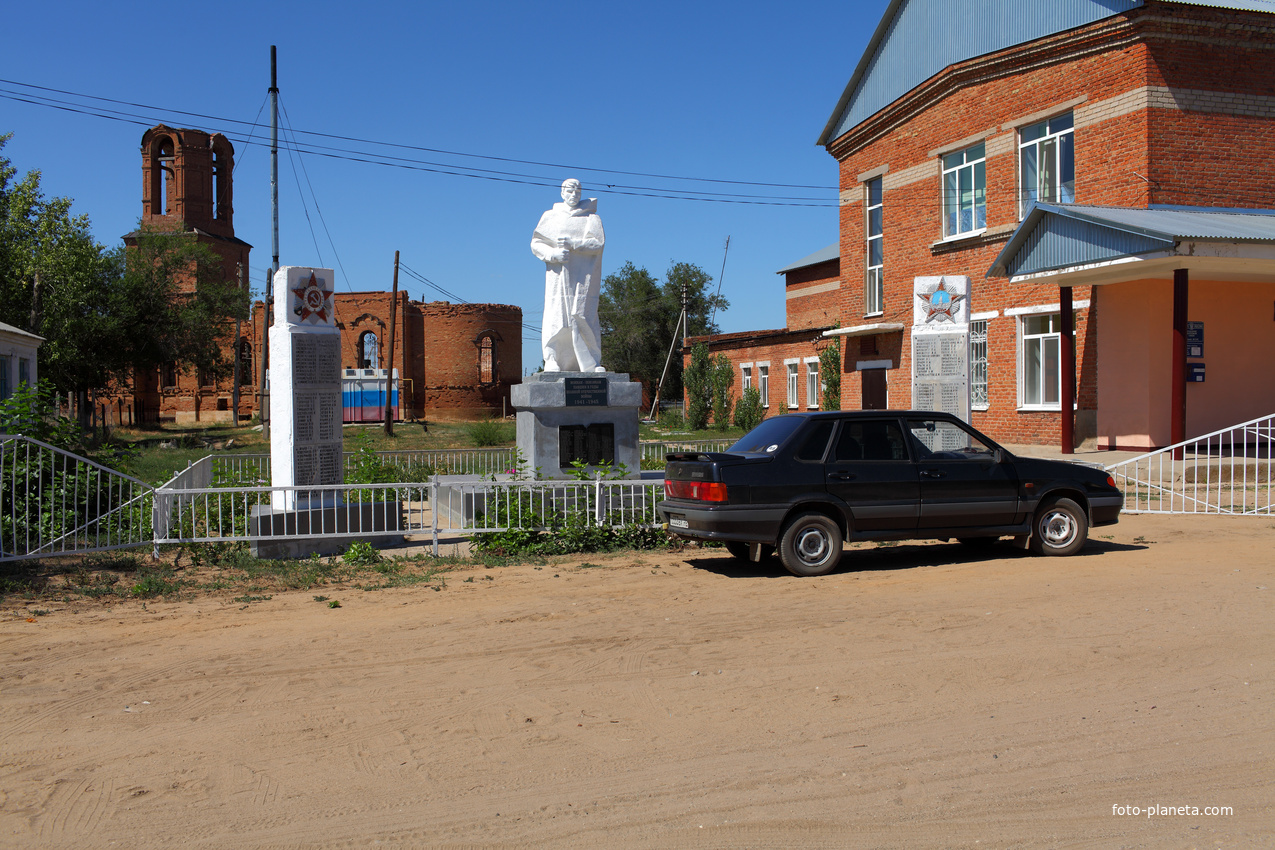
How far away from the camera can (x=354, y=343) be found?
164 feet

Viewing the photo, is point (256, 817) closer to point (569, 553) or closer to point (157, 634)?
point (157, 634)

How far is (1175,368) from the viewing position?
15.3 meters

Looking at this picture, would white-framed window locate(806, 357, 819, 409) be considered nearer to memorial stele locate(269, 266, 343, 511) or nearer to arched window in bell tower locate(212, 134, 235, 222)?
memorial stele locate(269, 266, 343, 511)

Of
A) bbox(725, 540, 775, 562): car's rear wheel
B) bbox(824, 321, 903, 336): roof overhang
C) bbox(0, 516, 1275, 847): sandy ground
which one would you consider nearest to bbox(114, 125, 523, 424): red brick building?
bbox(824, 321, 903, 336): roof overhang

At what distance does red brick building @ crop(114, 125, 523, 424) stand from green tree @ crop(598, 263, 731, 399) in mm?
13201

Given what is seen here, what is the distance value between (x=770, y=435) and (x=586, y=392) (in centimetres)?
373

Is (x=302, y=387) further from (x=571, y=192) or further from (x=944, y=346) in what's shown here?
(x=944, y=346)

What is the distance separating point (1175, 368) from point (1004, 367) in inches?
228

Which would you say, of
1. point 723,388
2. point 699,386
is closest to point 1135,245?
point 723,388

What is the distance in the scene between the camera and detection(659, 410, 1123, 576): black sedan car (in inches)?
336

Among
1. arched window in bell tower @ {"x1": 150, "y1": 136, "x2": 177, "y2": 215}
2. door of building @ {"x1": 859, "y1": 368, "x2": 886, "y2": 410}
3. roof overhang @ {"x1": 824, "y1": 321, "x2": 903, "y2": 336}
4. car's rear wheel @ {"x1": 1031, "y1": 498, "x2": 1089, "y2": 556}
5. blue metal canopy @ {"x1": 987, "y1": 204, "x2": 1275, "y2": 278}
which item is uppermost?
arched window in bell tower @ {"x1": 150, "y1": 136, "x2": 177, "y2": 215}

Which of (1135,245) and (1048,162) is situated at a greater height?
(1048,162)

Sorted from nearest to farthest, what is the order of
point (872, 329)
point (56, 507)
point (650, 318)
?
point (56, 507)
point (872, 329)
point (650, 318)

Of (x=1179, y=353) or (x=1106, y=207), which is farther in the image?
(x=1106, y=207)
